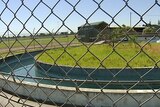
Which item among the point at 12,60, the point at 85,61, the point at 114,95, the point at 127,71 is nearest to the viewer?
the point at 114,95

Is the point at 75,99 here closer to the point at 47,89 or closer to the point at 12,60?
the point at 47,89

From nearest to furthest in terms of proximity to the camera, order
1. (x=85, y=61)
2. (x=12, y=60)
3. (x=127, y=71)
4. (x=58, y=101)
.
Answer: (x=58, y=101), (x=127, y=71), (x=85, y=61), (x=12, y=60)

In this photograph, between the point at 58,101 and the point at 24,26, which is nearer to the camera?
the point at 24,26

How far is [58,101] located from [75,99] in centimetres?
40

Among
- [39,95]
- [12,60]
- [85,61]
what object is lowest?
[39,95]

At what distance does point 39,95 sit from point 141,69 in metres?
5.86

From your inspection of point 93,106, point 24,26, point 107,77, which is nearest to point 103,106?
point 93,106

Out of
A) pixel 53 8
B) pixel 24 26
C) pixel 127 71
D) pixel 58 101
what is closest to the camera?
pixel 53 8

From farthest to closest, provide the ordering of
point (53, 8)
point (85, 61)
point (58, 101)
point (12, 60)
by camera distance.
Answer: point (12, 60)
point (85, 61)
point (58, 101)
point (53, 8)

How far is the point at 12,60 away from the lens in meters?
15.5

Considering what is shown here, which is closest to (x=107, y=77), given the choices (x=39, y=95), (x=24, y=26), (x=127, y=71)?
(x=127, y=71)

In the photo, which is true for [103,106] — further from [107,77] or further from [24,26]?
[107,77]

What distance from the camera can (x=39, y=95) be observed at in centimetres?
548

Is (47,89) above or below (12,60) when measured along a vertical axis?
below
